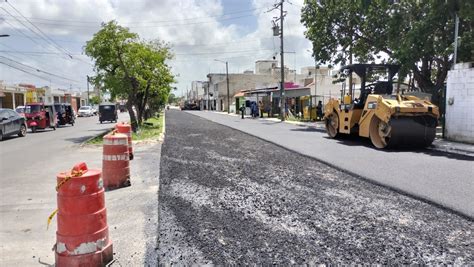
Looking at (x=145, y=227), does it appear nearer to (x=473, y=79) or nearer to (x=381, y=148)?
(x=381, y=148)

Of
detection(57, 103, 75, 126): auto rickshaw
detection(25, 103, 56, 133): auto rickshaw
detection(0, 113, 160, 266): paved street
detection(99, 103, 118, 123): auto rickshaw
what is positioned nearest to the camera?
detection(0, 113, 160, 266): paved street

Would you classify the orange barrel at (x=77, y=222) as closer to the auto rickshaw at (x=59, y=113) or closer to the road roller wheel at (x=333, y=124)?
the road roller wheel at (x=333, y=124)

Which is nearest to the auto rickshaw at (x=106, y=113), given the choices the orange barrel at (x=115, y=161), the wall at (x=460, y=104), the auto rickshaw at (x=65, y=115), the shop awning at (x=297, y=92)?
the auto rickshaw at (x=65, y=115)

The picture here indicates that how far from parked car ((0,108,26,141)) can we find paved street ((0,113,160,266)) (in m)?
8.85

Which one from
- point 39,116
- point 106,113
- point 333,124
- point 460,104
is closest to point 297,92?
point 106,113

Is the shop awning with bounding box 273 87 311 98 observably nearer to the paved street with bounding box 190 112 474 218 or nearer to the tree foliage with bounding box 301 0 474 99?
the tree foliage with bounding box 301 0 474 99

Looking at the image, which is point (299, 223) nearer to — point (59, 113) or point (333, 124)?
point (333, 124)

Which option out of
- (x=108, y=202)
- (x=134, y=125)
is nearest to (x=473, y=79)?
(x=108, y=202)

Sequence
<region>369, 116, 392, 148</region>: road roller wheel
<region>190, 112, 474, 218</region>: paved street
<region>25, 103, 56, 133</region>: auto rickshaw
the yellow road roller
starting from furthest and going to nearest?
<region>25, 103, 56, 133</region>: auto rickshaw → <region>369, 116, 392, 148</region>: road roller wheel → the yellow road roller → <region>190, 112, 474, 218</region>: paved street

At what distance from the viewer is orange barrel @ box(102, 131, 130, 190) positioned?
738 centimetres

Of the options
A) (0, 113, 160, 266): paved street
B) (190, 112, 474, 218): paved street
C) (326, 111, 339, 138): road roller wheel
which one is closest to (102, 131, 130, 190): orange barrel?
(0, 113, 160, 266): paved street

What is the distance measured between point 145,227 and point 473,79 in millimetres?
13342

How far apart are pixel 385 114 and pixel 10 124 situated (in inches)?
696

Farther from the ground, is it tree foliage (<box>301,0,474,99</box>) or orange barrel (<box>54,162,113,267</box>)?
tree foliage (<box>301,0,474,99</box>)
